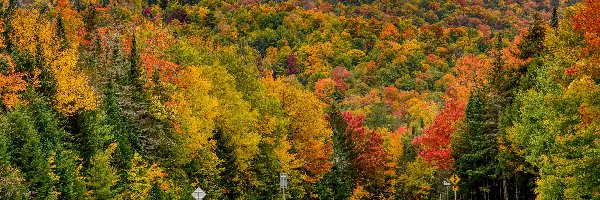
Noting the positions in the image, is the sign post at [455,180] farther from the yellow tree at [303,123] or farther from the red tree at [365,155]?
the red tree at [365,155]

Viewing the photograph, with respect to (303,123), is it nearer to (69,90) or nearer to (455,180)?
(455,180)

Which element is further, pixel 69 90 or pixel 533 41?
pixel 533 41

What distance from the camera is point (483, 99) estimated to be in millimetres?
54969

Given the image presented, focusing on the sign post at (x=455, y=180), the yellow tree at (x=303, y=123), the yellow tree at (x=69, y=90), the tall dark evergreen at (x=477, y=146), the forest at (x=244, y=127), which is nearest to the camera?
the forest at (x=244, y=127)

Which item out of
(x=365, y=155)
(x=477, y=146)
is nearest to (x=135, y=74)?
(x=477, y=146)

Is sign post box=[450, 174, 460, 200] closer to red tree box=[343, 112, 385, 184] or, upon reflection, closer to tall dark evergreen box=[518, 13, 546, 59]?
tall dark evergreen box=[518, 13, 546, 59]

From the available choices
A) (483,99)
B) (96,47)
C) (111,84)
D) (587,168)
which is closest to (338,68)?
(96,47)

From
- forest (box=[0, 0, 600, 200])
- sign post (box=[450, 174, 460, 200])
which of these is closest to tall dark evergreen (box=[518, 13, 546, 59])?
forest (box=[0, 0, 600, 200])

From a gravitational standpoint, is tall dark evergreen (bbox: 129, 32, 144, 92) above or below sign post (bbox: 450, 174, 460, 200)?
above

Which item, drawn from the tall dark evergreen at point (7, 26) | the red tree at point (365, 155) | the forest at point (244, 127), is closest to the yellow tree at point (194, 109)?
the forest at point (244, 127)

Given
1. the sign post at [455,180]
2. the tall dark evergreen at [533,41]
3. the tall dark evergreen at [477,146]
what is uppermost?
the tall dark evergreen at [533,41]

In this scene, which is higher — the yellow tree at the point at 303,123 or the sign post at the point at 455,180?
the yellow tree at the point at 303,123

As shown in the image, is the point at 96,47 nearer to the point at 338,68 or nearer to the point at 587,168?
the point at 587,168

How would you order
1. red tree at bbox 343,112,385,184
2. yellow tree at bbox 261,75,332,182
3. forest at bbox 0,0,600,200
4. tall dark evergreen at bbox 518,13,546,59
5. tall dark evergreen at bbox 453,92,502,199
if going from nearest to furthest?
1. forest at bbox 0,0,600,200
2. tall dark evergreen at bbox 453,92,502,199
3. tall dark evergreen at bbox 518,13,546,59
4. yellow tree at bbox 261,75,332,182
5. red tree at bbox 343,112,385,184
